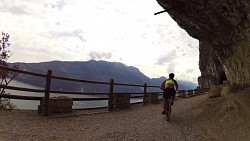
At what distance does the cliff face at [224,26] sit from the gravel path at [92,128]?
4.79m

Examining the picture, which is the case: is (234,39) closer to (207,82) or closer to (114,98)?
(114,98)

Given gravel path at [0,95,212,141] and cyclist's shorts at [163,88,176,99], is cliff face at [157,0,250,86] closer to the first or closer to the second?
cyclist's shorts at [163,88,176,99]

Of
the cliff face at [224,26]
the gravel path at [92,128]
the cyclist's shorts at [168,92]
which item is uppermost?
the cliff face at [224,26]

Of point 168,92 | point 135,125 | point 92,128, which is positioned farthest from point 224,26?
point 92,128

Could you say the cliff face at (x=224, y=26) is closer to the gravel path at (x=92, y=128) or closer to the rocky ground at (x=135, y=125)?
the rocky ground at (x=135, y=125)

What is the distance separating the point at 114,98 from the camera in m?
16.0

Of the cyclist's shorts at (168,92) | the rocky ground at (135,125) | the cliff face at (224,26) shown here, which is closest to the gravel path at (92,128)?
the rocky ground at (135,125)

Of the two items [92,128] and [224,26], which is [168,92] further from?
[224,26]

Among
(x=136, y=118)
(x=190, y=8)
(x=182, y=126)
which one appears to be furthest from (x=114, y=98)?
(x=190, y=8)

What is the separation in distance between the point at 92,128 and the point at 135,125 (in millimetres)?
1927

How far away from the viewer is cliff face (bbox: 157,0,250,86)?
43.8 ft

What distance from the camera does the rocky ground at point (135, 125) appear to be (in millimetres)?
8812

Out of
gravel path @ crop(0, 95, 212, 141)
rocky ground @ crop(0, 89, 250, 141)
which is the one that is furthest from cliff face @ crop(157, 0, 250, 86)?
gravel path @ crop(0, 95, 212, 141)

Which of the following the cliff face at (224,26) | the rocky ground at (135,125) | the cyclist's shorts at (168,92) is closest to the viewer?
the rocky ground at (135,125)
